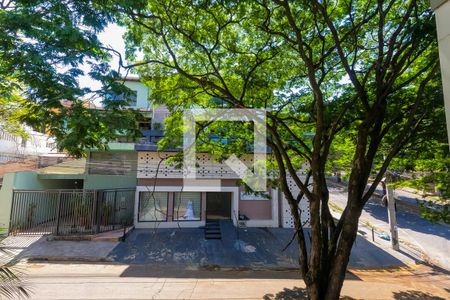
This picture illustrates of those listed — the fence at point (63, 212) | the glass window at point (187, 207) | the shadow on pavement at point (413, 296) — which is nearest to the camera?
the shadow on pavement at point (413, 296)

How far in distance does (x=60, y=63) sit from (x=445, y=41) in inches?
174

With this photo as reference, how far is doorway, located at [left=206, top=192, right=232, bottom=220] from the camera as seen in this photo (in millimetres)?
15023

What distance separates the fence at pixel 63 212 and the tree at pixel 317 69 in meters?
8.33

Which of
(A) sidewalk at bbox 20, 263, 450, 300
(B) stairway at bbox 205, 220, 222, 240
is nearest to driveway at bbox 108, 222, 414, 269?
(B) stairway at bbox 205, 220, 222, 240

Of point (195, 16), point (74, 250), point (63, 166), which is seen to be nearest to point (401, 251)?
point (195, 16)

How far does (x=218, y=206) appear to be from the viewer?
15.2 meters

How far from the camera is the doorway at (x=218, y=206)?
15023 mm

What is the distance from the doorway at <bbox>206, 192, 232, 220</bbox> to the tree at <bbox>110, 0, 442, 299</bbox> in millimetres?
8219

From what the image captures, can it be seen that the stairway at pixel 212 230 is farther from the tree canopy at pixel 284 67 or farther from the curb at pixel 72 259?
the tree canopy at pixel 284 67

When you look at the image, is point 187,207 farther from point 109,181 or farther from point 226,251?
point 109,181

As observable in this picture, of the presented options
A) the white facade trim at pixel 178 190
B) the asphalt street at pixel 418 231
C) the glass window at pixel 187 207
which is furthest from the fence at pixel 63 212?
the asphalt street at pixel 418 231

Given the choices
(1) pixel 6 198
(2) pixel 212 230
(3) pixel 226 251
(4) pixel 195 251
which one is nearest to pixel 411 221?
(2) pixel 212 230

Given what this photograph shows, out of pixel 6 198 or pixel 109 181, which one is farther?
pixel 109 181

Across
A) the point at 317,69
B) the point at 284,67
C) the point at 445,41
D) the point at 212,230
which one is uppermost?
the point at 284,67
